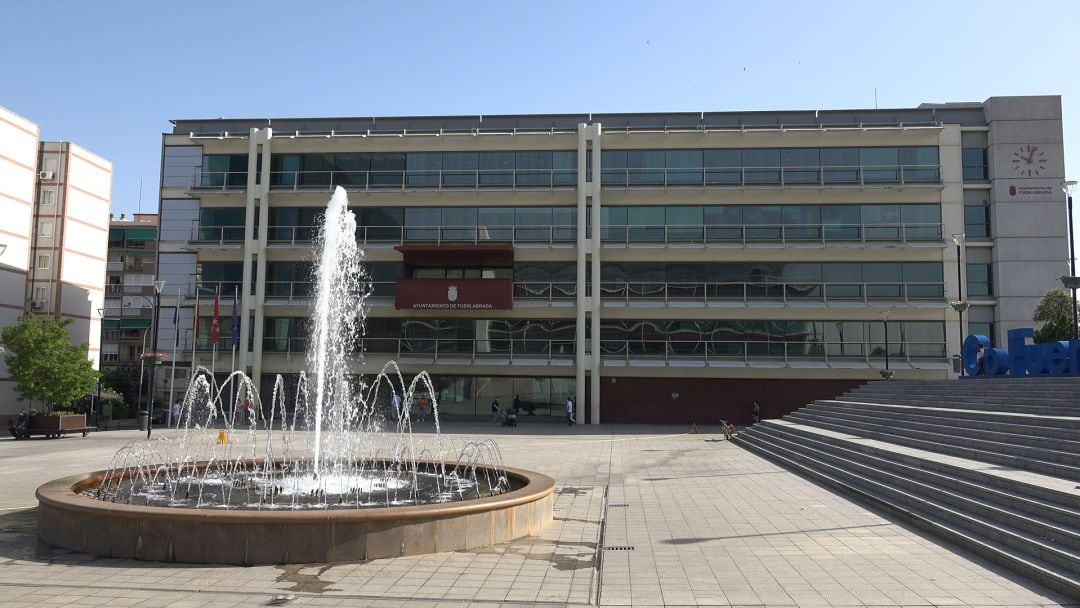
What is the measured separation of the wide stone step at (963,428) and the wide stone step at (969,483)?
4.46ft

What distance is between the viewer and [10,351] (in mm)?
30656

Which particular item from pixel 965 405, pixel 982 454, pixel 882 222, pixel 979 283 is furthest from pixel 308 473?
pixel 979 283

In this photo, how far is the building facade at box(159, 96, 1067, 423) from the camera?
117ft

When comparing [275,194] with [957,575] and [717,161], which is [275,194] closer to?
[717,161]

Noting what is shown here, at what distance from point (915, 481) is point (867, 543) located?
3547mm

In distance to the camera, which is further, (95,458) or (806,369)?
(806,369)

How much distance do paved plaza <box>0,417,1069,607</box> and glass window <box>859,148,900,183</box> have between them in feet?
88.0

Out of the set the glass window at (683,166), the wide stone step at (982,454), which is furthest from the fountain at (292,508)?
the glass window at (683,166)

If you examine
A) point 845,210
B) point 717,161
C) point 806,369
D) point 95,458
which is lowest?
point 95,458

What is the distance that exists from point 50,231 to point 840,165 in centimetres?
4147

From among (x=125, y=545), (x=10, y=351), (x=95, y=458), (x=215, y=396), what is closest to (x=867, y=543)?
(x=125, y=545)

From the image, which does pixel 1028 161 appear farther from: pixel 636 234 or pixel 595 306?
pixel 595 306

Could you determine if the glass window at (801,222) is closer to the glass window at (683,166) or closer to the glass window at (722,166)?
the glass window at (722,166)

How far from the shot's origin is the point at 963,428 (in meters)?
16.1
